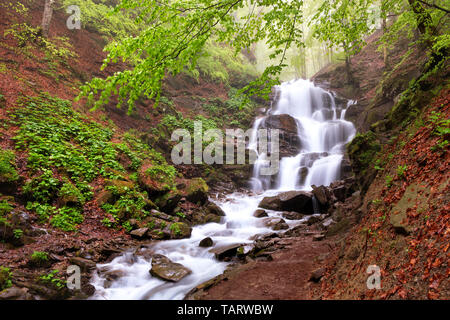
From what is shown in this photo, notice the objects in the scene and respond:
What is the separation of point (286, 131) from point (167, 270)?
51.1 feet

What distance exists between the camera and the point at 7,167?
6129 mm

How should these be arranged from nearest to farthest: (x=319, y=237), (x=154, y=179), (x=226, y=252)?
(x=319, y=237), (x=226, y=252), (x=154, y=179)

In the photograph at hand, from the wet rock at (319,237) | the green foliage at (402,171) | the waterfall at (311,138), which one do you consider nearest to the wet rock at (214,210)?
the wet rock at (319,237)

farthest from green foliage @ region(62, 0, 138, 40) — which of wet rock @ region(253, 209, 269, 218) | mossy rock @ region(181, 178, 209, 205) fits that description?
wet rock @ region(253, 209, 269, 218)

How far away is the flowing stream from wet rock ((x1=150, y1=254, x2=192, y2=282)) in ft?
0.40

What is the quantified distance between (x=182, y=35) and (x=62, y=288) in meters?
5.13

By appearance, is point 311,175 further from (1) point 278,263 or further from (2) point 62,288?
(2) point 62,288

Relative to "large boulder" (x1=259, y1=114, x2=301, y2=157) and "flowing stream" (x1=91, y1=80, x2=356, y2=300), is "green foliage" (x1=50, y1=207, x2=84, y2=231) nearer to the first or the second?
"flowing stream" (x1=91, y1=80, x2=356, y2=300)

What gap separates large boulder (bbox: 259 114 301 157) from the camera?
59.1ft

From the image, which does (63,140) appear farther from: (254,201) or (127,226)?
(254,201)

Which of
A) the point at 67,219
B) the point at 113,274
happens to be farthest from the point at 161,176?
the point at 113,274

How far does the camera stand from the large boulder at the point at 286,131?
18.0m

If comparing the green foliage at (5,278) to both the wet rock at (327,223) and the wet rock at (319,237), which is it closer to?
the wet rock at (319,237)

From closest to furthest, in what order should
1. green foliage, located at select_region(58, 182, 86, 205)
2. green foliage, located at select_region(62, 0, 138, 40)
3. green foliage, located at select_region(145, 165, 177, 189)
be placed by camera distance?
green foliage, located at select_region(58, 182, 86, 205), green foliage, located at select_region(145, 165, 177, 189), green foliage, located at select_region(62, 0, 138, 40)
